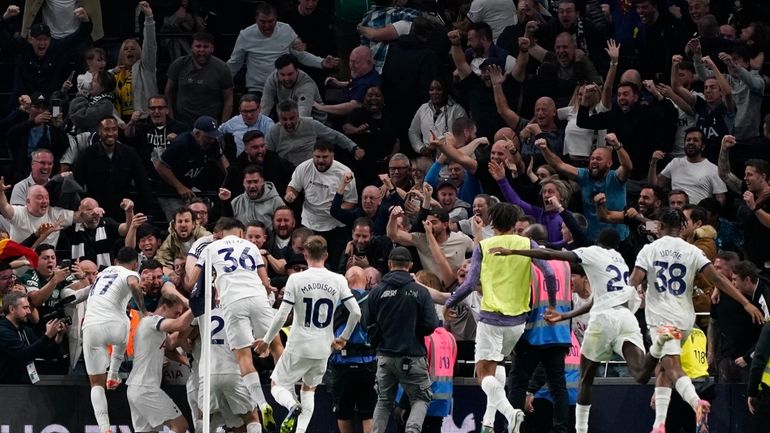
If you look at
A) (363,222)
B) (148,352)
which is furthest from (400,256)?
(148,352)

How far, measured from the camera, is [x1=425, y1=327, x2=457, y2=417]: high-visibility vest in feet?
63.3

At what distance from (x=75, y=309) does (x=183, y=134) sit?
3305mm

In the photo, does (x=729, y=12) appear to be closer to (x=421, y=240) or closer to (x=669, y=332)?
(x=421, y=240)

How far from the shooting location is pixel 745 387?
64.4ft

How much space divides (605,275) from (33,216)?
7888 mm

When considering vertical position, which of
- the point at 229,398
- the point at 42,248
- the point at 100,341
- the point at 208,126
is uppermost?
the point at 208,126

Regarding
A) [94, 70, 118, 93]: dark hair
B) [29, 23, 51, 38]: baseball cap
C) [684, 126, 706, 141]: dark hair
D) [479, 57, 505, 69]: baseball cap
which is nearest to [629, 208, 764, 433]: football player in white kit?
[684, 126, 706, 141]: dark hair

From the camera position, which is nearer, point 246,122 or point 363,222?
point 363,222

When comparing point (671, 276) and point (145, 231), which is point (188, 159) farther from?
point (671, 276)

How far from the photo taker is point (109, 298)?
779 inches

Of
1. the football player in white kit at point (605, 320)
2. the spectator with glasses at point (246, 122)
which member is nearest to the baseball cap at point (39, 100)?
the spectator with glasses at point (246, 122)

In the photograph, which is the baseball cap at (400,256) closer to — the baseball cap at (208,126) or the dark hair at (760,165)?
the dark hair at (760,165)

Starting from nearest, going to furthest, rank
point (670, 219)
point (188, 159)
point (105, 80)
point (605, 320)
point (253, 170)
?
1. point (605, 320)
2. point (670, 219)
3. point (253, 170)
4. point (188, 159)
5. point (105, 80)

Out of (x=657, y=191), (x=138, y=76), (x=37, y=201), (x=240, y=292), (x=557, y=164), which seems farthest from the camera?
(x=138, y=76)
